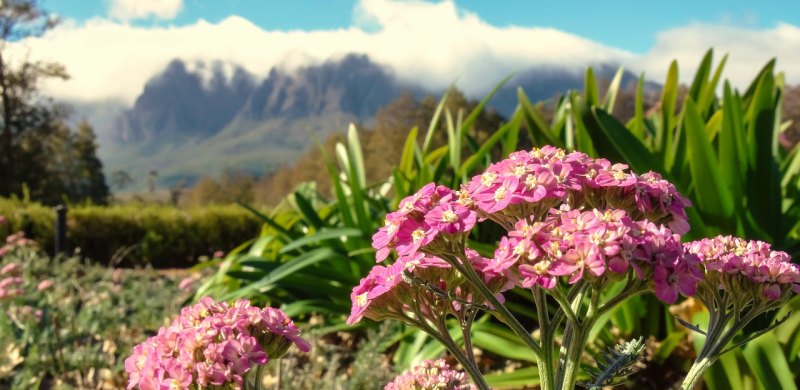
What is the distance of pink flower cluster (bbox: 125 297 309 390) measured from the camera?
0.88 m

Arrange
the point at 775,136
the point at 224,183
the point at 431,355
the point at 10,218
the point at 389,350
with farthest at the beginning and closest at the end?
the point at 224,183
the point at 10,218
the point at 389,350
the point at 775,136
the point at 431,355

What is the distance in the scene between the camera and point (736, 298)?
3.21 feet

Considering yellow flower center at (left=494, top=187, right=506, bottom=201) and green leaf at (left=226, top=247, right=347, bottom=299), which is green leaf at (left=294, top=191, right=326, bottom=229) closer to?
green leaf at (left=226, top=247, right=347, bottom=299)

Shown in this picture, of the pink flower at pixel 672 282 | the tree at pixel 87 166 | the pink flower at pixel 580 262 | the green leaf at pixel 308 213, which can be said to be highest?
the pink flower at pixel 580 262

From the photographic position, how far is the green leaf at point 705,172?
2.45 m

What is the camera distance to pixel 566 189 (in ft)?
3.06

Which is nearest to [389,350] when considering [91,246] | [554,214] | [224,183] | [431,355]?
[431,355]

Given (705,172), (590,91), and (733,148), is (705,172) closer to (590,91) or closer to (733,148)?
(733,148)

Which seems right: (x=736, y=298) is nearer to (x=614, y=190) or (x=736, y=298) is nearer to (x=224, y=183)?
(x=614, y=190)

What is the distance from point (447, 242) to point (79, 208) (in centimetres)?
1242

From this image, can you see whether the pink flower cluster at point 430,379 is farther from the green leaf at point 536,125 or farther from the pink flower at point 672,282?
the green leaf at point 536,125

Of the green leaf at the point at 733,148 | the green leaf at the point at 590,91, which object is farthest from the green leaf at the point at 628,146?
the green leaf at the point at 590,91

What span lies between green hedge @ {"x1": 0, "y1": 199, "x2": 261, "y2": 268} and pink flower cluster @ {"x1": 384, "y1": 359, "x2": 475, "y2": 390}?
11.0 m

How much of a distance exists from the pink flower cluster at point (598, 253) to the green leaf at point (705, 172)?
5.74ft
